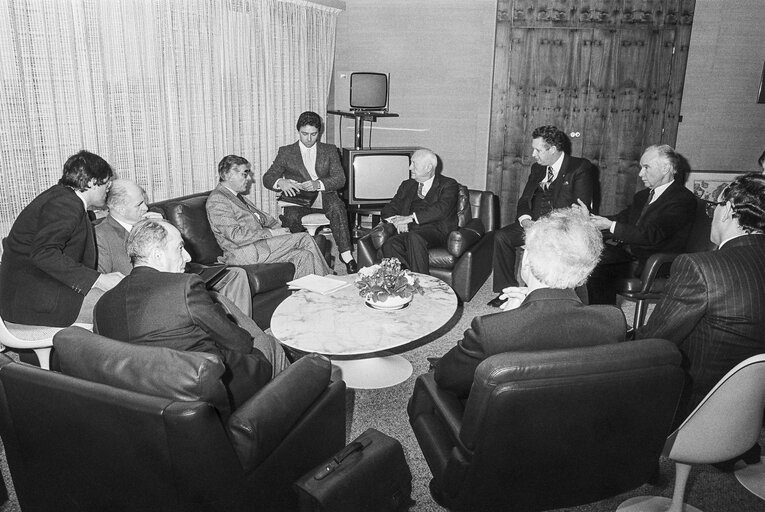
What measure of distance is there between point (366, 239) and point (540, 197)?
58.1 inches

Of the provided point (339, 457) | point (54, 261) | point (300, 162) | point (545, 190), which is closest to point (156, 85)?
point (300, 162)

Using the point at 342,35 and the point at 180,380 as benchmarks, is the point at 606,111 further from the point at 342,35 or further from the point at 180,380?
the point at 180,380

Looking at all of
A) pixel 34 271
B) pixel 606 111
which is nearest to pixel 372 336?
pixel 34 271

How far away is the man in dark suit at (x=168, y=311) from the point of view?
2.14m

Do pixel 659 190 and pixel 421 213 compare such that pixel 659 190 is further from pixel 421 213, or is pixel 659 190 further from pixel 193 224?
pixel 193 224

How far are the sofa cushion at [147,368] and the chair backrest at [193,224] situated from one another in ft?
7.46

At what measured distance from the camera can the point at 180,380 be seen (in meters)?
1.78

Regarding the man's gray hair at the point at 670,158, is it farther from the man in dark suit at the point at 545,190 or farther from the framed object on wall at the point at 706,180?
the framed object on wall at the point at 706,180

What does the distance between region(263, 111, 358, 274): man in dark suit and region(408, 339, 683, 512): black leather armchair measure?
3.55m

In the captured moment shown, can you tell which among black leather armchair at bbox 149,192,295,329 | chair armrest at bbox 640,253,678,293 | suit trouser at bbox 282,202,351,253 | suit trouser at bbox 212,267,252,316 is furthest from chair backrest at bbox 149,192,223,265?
chair armrest at bbox 640,253,678,293

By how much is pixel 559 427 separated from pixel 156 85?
3999mm

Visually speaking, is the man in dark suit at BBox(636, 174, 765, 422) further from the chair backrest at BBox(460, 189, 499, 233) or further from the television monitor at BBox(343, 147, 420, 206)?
the television monitor at BBox(343, 147, 420, 206)

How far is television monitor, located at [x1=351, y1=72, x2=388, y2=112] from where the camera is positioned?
612 centimetres

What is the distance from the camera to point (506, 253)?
4938 millimetres
